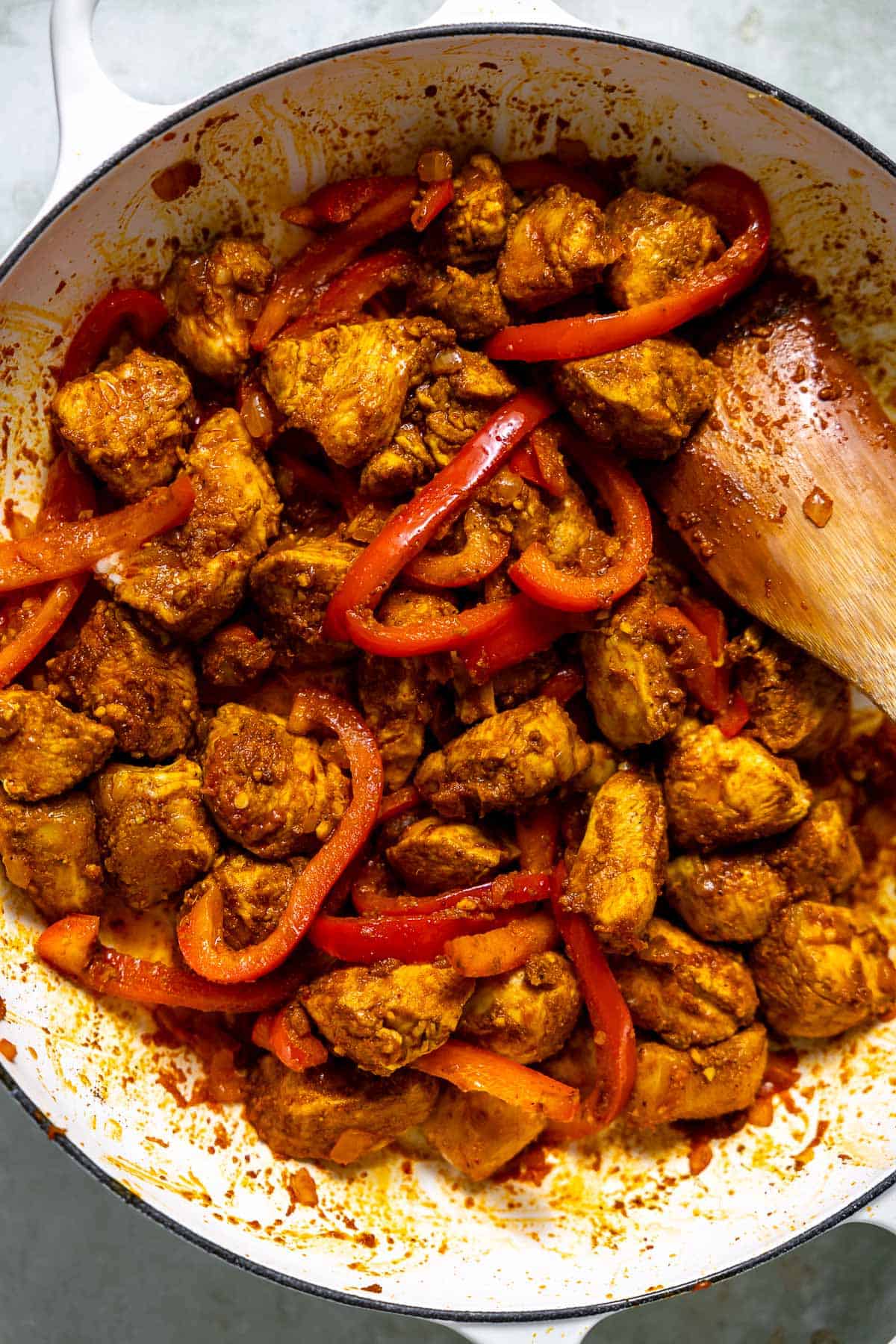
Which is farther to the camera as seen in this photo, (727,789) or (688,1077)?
(688,1077)

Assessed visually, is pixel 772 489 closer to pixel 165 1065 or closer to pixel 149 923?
pixel 149 923

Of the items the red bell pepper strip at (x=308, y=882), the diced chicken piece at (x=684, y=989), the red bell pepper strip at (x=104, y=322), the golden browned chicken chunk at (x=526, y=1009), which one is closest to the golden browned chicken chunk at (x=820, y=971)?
the diced chicken piece at (x=684, y=989)

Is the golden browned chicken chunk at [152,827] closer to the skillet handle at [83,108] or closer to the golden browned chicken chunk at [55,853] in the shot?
the golden browned chicken chunk at [55,853]

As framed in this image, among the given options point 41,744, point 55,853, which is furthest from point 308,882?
point 41,744

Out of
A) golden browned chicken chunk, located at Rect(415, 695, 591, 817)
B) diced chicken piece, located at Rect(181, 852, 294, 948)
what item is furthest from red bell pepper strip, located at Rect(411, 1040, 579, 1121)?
golden browned chicken chunk, located at Rect(415, 695, 591, 817)

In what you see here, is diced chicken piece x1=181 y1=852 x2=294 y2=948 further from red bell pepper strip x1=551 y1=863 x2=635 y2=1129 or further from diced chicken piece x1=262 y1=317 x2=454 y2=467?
diced chicken piece x1=262 y1=317 x2=454 y2=467

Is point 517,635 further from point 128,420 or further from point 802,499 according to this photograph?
point 128,420
